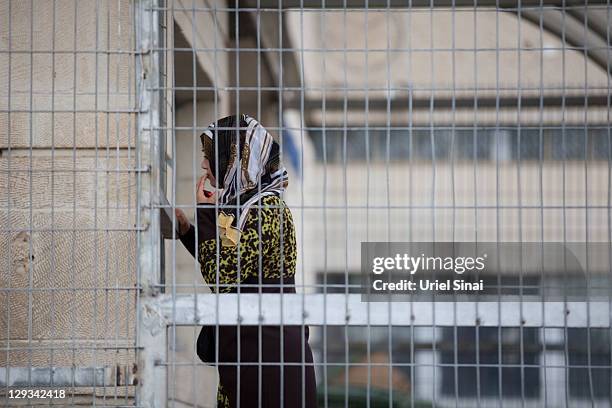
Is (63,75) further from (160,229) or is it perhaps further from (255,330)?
(255,330)

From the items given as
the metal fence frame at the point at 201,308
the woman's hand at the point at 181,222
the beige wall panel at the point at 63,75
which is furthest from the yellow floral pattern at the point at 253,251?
the beige wall panel at the point at 63,75

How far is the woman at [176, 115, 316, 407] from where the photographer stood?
376 centimetres

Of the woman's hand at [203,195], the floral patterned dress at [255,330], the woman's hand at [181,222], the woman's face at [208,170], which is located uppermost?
the woman's face at [208,170]

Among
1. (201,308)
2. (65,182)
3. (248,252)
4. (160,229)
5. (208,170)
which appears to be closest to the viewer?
(201,308)

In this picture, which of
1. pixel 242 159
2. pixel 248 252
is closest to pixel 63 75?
pixel 242 159

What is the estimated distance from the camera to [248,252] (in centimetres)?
379

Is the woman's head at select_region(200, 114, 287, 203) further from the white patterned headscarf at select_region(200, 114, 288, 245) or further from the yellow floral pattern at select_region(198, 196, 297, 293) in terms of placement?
the yellow floral pattern at select_region(198, 196, 297, 293)

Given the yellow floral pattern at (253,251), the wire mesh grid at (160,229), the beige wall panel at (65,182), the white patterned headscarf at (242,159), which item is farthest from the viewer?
the beige wall panel at (65,182)

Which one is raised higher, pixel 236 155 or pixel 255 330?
pixel 236 155

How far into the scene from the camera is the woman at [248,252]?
376 cm

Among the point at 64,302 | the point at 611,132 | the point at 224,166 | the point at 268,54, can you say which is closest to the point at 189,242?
the point at 224,166

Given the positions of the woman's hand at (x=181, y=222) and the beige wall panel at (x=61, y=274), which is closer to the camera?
the woman's hand at (x=181, y=222)

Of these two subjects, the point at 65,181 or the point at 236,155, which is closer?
the point at 236,155

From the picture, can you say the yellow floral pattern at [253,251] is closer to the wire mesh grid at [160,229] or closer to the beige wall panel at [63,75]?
the wire mesh grid at [160,229]
